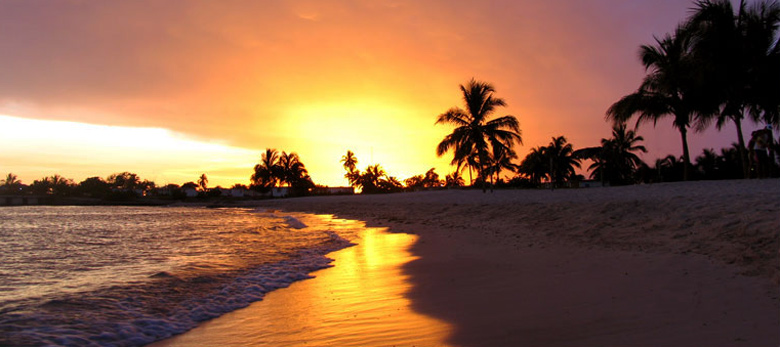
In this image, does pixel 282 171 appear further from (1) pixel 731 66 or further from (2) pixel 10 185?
(2) pixel 10 185

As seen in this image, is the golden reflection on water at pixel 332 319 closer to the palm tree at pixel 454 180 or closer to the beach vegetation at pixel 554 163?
the beach vegetation at pixel 554 163

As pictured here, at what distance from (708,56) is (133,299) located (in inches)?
850

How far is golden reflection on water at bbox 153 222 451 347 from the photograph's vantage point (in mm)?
4172

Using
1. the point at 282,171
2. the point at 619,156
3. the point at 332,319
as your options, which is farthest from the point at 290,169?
the point at 332,319

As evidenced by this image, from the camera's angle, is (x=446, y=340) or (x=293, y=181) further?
(x=293, y=181)

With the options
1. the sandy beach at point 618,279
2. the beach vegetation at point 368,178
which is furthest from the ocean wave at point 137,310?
the beach vegetation at point 368,178

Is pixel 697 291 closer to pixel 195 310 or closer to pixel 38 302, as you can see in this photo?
pixel 195 310

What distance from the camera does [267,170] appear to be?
7800 centimetres

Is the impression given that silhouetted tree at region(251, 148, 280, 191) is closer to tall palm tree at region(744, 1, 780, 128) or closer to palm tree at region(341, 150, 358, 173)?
palm tree at region(341, 150, 358, 173)

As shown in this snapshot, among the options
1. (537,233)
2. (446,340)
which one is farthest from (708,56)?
(446,340)

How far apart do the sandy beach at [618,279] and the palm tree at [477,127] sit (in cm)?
1812

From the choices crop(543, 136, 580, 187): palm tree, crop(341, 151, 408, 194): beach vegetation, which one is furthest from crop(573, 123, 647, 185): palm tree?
crop(341, 151, 408, 194): beach vegetation

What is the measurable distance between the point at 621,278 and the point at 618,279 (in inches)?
2.7

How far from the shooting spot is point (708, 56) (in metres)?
17.9
